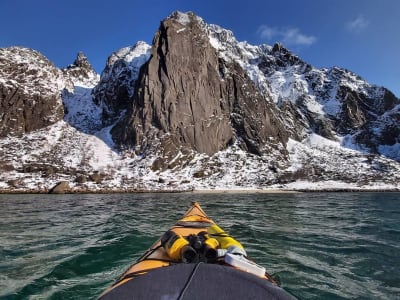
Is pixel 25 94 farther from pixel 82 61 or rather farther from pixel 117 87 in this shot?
Result: pixel 82 61

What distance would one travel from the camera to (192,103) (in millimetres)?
96688

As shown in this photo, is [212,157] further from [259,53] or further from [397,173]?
[259,53]

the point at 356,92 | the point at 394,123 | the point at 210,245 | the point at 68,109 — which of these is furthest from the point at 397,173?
the point at 68,109

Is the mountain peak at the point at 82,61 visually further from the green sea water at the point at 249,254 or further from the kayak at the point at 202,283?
the kayak at the point at 202,283

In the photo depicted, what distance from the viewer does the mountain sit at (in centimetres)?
7338

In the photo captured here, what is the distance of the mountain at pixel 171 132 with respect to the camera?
73.4 meters

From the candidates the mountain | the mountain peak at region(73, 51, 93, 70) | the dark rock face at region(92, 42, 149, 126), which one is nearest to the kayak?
the mountain

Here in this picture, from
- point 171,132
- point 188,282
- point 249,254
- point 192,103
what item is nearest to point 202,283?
point 188,282

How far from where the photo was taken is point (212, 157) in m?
90.6

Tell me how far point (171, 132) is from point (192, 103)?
1407 cm

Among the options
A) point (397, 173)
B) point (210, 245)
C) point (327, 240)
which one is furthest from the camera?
point (397, 173)

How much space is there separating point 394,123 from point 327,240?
140 metres

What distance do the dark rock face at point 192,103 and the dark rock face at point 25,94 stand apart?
24.3 m

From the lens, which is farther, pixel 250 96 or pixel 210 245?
pixel 250 96
